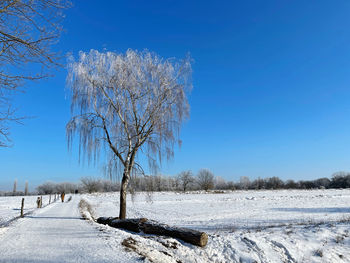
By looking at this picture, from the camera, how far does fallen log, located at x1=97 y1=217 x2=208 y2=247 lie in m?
7.20

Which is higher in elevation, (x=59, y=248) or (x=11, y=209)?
(x=59, y=248)

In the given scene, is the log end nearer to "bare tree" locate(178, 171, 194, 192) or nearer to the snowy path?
the snowy path

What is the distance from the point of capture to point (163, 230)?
824 centimetres

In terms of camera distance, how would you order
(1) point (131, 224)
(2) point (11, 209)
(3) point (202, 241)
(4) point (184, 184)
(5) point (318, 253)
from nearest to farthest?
(3) point (202, 241) → (5) point (318, 253) → (1) point (131, 224) → (2) point (11, 209) → (4) point (184, 184)

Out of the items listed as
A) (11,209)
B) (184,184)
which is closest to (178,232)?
(11,209)

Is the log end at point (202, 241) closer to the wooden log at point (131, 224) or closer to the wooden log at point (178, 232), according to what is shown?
the wooden log at point (178, 232)

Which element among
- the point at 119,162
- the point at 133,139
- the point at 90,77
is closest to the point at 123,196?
the point at 119,162

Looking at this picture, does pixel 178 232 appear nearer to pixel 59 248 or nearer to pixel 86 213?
pixel 59 248

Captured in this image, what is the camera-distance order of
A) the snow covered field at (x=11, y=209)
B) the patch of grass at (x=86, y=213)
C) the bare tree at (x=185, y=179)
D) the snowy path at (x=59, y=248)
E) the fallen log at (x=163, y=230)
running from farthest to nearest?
the bare tree at (x=185, y=179) < the snow covered field at (x=11, y=209) < the patch of grass at (x=86, y=213) < the fallen log at (x=163, y=230) < the snowy path at (x=59, y=248)

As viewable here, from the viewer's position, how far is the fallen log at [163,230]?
7.20 m

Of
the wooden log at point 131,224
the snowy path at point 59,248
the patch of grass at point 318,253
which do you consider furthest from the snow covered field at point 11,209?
the patch of grass at point 318,253

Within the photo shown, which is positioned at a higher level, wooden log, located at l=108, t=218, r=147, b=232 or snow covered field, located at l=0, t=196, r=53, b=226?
wooden log, located at l=108, t=218, r=147, b=232

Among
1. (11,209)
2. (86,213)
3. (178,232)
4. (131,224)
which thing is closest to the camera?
(178,232)

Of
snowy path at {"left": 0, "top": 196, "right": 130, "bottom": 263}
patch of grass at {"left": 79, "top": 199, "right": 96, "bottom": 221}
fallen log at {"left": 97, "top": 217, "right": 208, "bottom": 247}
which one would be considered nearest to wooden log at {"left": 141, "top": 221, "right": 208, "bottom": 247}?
fallen log at {"left": 97, "top": 217, "right": 208, "bottom": 247}
